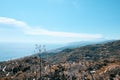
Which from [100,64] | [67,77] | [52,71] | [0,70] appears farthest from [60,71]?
[0,70]

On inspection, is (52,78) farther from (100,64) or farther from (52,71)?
(100,64)

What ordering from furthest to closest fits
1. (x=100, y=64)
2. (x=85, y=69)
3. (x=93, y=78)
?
1. (x=100, y=64)
2. (x=85, y=69)
3. (x=93, y=78)

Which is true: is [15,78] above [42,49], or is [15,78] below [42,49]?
below

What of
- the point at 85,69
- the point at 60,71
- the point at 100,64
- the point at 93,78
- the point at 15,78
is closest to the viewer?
the point at 93,78

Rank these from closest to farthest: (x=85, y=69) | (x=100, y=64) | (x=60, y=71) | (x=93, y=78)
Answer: (x=93, y=78) → (x=60, y=71) → (x=85, y=69) → (x=100, y=64)

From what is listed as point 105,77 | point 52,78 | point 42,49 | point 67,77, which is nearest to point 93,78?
point 105,77

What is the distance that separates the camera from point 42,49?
447 ft

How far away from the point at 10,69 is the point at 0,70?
8.61 meters

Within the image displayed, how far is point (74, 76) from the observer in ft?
460

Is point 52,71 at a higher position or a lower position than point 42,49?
lower

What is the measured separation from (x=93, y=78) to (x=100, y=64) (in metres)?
47.8

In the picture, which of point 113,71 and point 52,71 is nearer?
point 113,71

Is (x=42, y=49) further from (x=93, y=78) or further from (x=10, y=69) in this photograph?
(x=10, y=69)

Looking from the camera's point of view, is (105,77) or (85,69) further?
(85,69)
